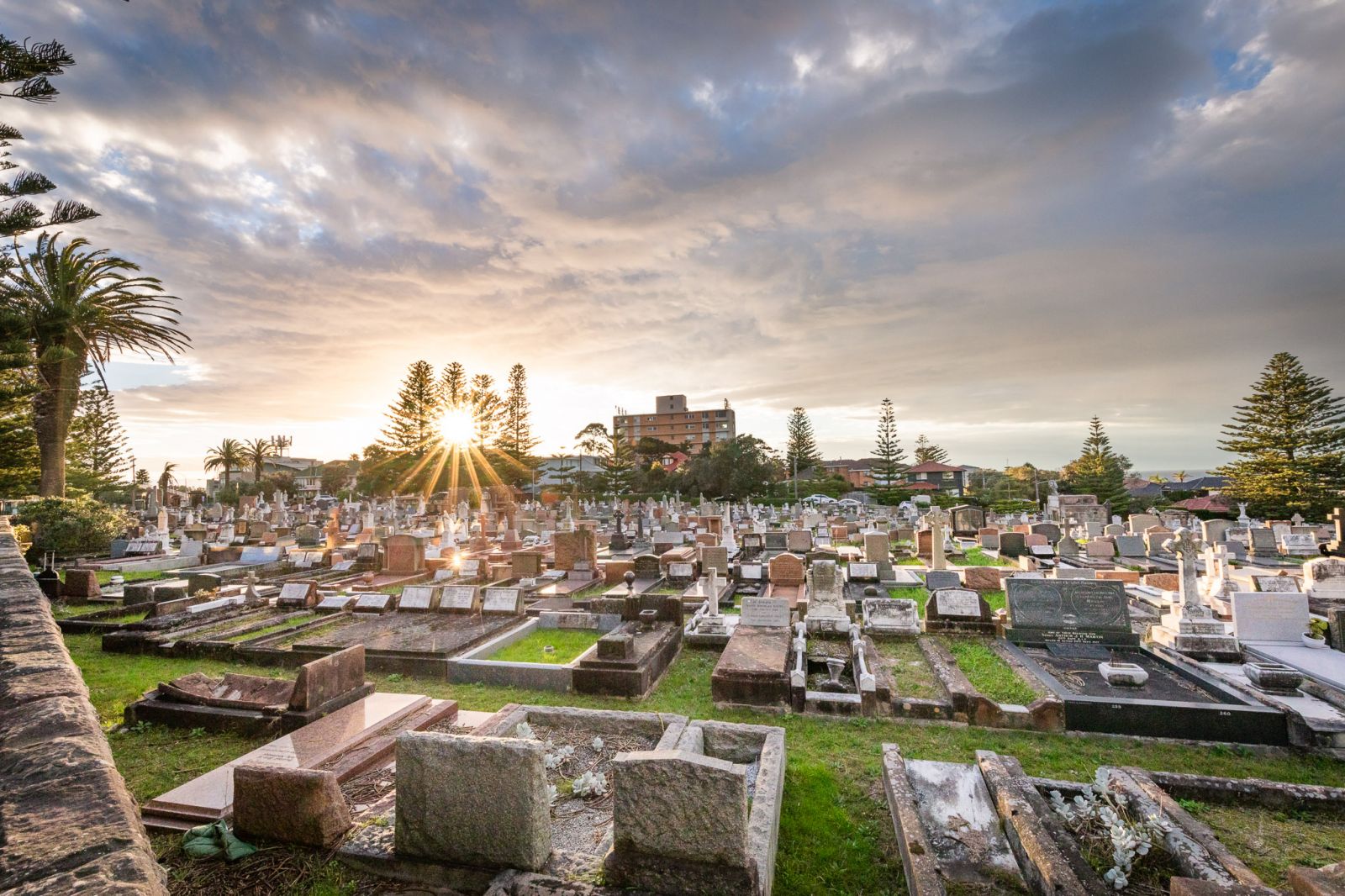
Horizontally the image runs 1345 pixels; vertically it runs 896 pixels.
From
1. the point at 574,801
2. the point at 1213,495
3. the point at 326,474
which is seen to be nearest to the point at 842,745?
the point at 574,801

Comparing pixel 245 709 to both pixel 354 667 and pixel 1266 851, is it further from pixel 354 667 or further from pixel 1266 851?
pixel 1266 851

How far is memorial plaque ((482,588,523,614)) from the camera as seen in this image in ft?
31.7

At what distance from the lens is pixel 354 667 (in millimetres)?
6023

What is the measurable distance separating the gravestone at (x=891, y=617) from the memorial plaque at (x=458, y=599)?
6571 millimetres

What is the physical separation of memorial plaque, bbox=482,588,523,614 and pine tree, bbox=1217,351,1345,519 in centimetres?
3372

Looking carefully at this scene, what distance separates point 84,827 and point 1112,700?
7.27 meters

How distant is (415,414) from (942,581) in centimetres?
4450

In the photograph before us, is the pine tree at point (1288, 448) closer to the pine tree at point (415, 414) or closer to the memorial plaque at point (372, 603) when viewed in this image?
the memorial plaque at point (372, 603)

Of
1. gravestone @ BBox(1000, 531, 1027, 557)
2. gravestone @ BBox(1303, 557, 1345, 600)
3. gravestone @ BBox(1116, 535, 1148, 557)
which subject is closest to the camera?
gravestone @ BBox(1303, 557, 1345, 600)

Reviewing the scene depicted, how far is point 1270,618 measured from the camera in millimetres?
7441

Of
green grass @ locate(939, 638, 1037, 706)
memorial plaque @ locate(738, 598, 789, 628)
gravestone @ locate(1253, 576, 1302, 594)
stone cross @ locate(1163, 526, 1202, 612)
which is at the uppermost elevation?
stone cross @ locate(1163, 526, 1202, 612)

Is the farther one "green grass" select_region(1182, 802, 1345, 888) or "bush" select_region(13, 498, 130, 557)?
"bush" select_region(13, 498, 130, 557)

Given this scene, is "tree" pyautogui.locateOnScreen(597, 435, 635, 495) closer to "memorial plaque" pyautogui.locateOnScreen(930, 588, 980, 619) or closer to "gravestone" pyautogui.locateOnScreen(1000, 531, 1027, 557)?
"gravestone" pyautogui.locateOnScreen(1000, 531, 1027, 557)

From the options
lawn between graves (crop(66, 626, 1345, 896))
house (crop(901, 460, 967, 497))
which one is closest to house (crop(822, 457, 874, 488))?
house (crop(901, 460, 967, 497))
